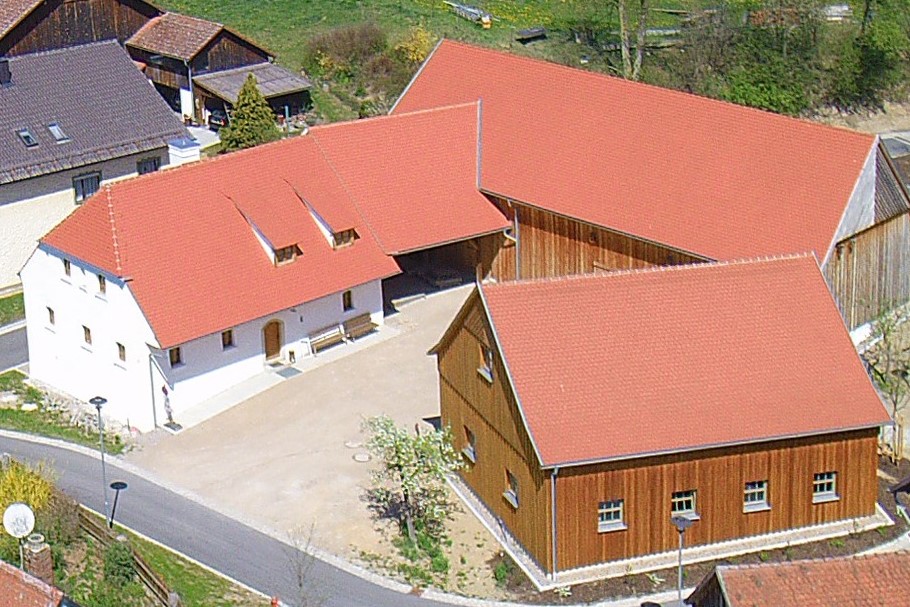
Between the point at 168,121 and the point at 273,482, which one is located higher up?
the point at 168,121

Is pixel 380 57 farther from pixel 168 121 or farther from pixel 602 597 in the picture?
pixel 602 597

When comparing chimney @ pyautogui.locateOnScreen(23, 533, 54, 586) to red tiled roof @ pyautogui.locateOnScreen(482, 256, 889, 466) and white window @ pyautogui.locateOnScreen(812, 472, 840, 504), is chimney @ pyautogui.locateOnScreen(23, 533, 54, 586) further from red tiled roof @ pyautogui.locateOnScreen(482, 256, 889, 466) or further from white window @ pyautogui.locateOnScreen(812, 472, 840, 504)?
white window @ pyautogui.locateOnScreen(812, 472, 840, 504)

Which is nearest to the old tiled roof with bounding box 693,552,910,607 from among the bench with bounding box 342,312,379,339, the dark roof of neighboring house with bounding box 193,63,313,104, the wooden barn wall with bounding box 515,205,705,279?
the wooden barn wall with bounding box 515,205,705,279

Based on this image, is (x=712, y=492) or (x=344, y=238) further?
(x=344, y=238)

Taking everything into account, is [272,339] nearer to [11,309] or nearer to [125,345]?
[125,345]

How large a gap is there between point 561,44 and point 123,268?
37058 mm

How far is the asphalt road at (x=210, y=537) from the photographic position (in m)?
39.1

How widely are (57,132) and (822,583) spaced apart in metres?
36.7

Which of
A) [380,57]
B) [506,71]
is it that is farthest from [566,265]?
[380,57]

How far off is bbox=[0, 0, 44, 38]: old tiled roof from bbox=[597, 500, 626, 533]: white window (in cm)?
3270

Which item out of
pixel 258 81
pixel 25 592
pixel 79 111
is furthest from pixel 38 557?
pixel 258 81

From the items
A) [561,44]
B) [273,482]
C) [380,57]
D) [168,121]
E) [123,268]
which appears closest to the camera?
[273,482]

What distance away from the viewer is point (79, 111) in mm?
59938

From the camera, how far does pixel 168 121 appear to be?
61469 millimetres
